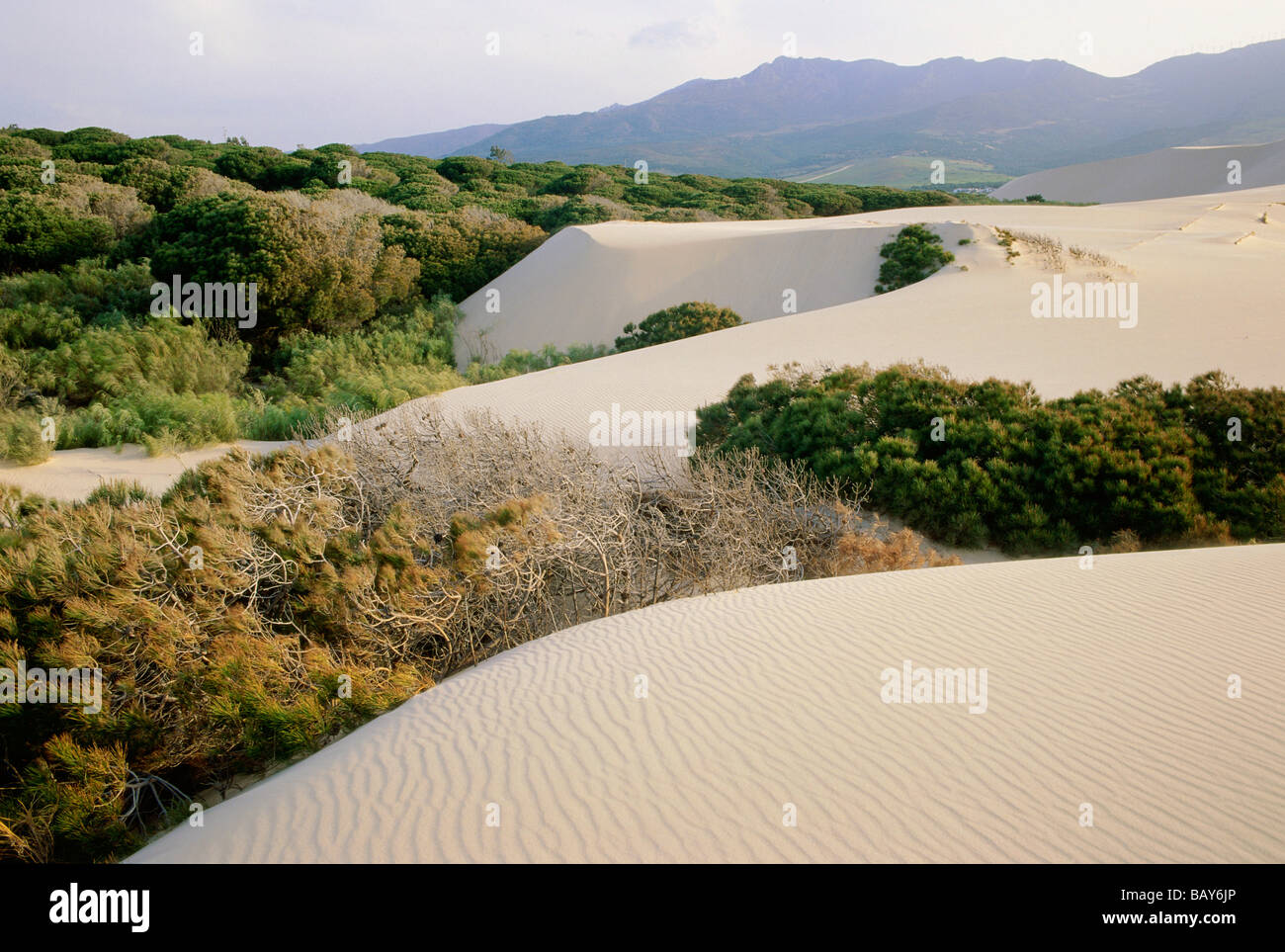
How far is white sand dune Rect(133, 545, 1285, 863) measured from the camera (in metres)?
2.69

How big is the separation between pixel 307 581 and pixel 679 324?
14.0 meters

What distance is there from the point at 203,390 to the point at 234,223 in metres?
7.38

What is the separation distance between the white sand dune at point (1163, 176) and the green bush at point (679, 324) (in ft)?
183

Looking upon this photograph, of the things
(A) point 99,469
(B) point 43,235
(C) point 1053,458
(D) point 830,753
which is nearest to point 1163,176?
(C) point 1053,458

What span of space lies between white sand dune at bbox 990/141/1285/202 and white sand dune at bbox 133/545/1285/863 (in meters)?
66.3

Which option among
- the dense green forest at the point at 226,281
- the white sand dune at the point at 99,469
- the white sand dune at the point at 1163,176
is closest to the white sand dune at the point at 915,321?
the dense green forest at the point at 226,281

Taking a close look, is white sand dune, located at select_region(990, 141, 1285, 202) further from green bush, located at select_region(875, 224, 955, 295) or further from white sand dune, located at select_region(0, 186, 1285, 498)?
green bush, located at select_region(875, 224, 955, 295)

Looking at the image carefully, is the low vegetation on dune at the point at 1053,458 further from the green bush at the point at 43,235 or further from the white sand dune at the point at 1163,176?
the white sand dune at the point at 1163,176

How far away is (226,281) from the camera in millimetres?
17969

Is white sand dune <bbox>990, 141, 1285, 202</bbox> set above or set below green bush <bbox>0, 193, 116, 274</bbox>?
above

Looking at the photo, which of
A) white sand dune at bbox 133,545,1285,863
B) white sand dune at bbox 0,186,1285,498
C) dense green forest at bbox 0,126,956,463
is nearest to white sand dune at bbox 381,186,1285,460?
white sand dune at bbox 0,186,1285,498

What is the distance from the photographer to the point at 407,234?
22750 millimetres

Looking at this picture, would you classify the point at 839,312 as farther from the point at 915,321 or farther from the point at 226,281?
the point at 226,281
